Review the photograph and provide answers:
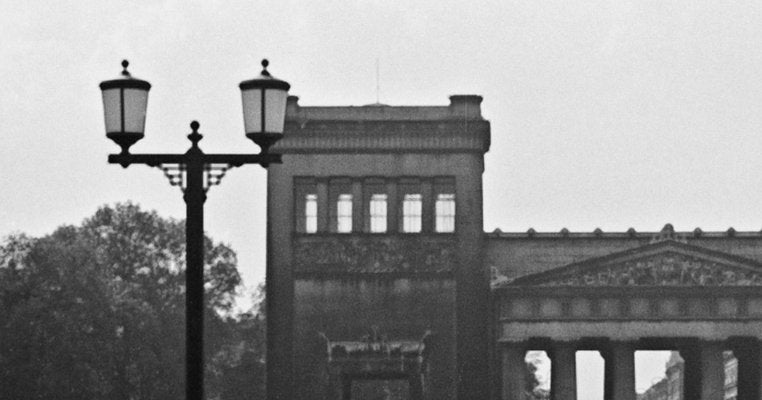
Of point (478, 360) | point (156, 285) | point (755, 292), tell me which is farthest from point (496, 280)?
point (156, 285)

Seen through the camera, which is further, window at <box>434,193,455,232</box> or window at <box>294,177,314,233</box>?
window at <box>434,193,455,232</box>

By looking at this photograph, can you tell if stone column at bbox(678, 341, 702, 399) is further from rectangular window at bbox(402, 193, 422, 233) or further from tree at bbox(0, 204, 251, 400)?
tree at bbox(0, 204, 251, 400)

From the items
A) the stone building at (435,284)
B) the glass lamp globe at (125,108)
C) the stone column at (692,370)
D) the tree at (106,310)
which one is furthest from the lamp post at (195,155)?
the tree at (106,310)

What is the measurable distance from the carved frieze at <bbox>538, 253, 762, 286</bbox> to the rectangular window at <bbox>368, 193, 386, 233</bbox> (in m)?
8.31

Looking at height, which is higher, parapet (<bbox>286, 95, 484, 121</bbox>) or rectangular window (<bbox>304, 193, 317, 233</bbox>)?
parapet (<bbox>286, 95, 484, 121</bbox>)

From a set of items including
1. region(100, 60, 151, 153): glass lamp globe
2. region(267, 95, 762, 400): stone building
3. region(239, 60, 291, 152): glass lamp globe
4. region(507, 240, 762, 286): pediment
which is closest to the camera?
region(239, 60, 291, 152): glass lamp globe

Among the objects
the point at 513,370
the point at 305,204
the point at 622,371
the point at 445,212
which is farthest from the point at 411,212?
the point at 622,371

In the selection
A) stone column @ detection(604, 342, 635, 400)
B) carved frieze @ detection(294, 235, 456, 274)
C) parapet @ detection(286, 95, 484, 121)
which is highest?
parapet @ detection(286, 95, 484, 121)

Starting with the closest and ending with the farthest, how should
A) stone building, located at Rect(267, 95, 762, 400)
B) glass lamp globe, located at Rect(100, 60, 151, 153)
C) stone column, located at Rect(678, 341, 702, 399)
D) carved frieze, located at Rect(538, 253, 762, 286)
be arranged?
glass lamp globe, located at Rect(100, 60, 151, 153) → stone building, located at Rect(267, 95, 762, 400) → carved frieze, located at Rect(538, 253, 762, 286) → stone column, located at Rect(678, 341, 702, 399)

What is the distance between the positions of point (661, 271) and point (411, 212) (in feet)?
41.3

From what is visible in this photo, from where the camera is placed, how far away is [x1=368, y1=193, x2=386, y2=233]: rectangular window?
113 metres

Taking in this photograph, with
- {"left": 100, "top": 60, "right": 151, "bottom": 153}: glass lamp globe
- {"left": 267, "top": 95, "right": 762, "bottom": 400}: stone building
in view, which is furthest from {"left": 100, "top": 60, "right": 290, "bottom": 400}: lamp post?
{"left": 267, "top": 95, "right": 762, "bottom": 400}: stone building

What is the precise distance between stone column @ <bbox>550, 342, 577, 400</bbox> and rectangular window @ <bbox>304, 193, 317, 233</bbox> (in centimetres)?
1319

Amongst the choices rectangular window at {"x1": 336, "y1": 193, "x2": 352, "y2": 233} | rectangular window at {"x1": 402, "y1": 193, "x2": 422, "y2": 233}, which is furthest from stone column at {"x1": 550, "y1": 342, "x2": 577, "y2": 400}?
rectangular window at {"x1": 336, "y1": 193, "x2": 352, "y2": 233}
